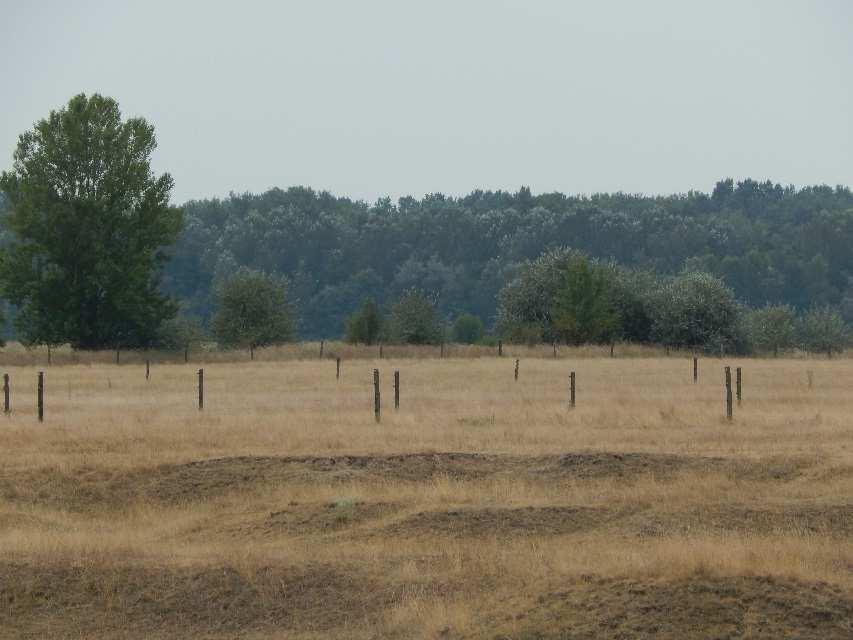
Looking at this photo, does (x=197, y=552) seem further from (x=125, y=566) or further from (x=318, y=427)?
(x=318, y=427)

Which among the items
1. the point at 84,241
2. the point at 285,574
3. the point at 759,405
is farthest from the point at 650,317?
the point at 285,574

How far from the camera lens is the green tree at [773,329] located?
97938 mm

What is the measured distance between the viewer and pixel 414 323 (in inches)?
3344

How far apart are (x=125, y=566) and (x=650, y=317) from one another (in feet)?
235

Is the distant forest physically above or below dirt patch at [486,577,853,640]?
above

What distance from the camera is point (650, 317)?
85.9 metres

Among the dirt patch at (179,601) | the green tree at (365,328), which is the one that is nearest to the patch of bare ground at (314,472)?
the dirt patch at (179,601)

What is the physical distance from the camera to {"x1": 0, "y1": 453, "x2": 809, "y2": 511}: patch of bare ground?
2278cm

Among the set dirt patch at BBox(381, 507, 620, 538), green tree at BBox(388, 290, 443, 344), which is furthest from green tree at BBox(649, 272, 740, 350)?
dirt patch at BBox(381, 507, 620, 538)

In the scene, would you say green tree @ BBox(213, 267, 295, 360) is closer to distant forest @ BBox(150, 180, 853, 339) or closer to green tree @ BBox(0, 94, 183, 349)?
green tree @ BBox(0, 94, 183, 349)

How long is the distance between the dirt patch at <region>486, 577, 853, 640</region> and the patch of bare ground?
912 centimetres

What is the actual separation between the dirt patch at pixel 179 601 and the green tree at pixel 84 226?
5592 centimetres

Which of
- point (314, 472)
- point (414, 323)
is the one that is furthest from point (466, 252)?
point (314, 472)

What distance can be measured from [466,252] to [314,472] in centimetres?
14915
